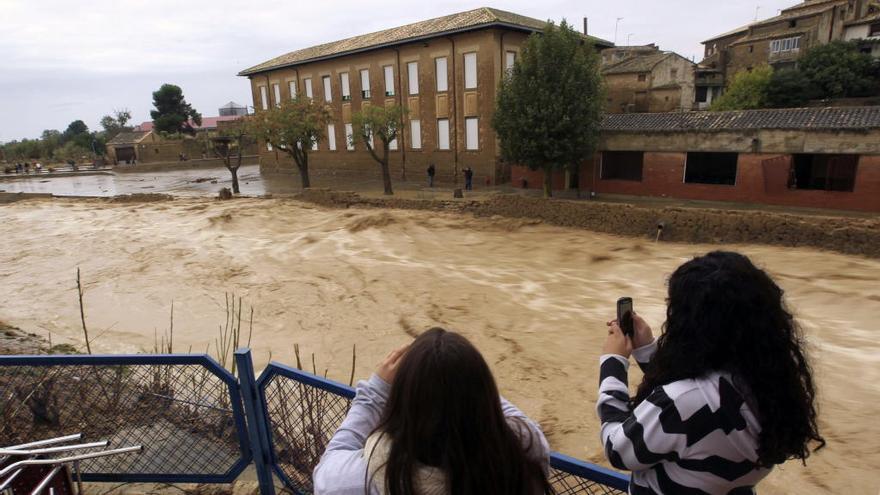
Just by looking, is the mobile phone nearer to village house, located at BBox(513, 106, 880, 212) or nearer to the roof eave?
village house, located at BBox(513, 106, 880, 212)

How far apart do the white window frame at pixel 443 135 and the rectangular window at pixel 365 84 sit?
5.93m

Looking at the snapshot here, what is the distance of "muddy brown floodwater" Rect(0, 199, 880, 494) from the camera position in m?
7.63

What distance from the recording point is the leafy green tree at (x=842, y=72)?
1275 inches

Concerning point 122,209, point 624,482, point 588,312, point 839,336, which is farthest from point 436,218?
point 624,482

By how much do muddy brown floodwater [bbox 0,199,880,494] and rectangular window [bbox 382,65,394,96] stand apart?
1173 centimetres

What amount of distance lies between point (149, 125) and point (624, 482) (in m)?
102

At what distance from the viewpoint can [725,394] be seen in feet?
5.55

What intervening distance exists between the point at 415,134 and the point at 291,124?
22.5ft

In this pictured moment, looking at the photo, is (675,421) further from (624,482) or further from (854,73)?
(854,73)

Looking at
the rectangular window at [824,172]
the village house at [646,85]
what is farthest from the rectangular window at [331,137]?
the rectangular window at [824,172]

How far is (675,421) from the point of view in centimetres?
170

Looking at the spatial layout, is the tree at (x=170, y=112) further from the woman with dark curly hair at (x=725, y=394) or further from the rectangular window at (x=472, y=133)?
the woman with dark curly hair at (x=725, y=394)

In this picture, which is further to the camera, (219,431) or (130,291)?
(130,291)

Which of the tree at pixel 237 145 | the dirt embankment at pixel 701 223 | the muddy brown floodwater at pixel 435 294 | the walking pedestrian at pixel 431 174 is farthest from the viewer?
the tree at pixel 237 145
